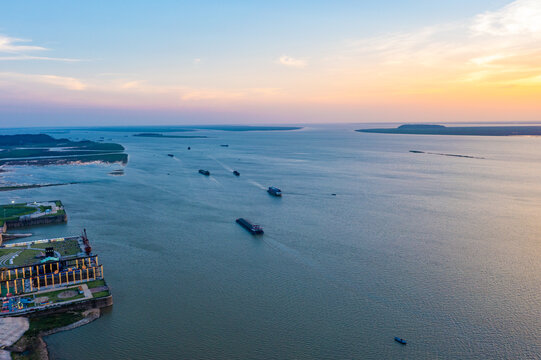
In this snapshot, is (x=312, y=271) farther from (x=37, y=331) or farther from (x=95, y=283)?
(x=37, y=331)

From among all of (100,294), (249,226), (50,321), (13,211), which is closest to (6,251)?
(100,294)

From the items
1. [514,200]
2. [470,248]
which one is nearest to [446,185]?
[514,200]

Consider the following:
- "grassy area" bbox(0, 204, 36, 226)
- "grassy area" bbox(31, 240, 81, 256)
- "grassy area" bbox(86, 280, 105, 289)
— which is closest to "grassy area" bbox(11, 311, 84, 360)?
"grassy area" bbox(86, 280, 105, 289)

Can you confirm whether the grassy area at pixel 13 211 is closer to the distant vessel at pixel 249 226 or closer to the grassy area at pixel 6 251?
the grassy area at pixel 6 251

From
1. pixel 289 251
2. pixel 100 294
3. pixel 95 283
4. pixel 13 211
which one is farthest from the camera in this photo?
pixel 13 211

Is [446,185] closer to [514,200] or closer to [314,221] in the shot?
[514,200]

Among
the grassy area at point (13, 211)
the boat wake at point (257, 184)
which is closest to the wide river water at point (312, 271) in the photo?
the boat wake at point (257, 184)

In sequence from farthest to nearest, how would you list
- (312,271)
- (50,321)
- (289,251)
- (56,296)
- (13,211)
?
(13,211) < (289,251) < (312,271) < (56,296) < (50,321)
